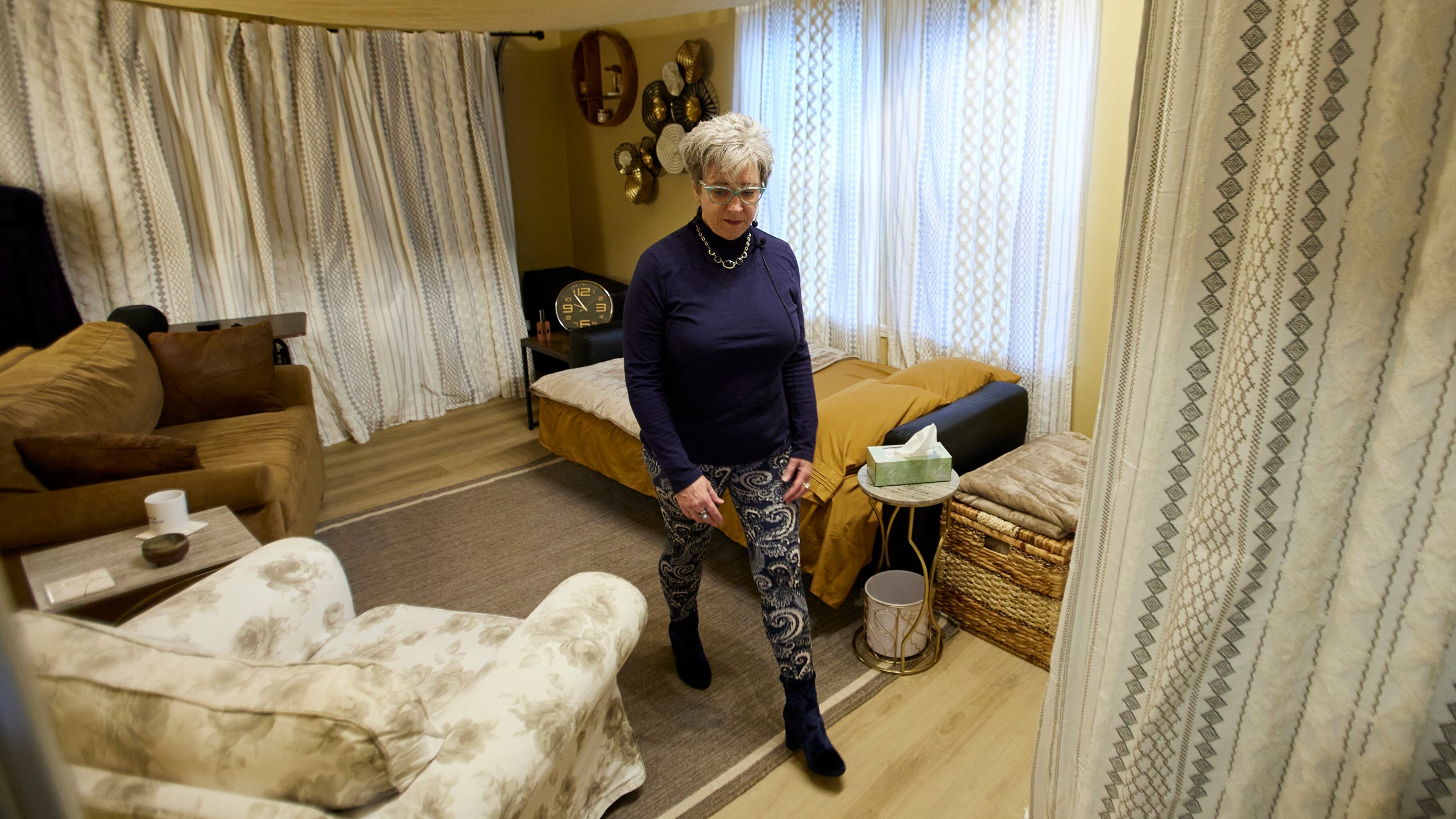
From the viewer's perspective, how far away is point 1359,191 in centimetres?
73

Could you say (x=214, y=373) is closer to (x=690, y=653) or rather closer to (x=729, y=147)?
(x=690, y=653)

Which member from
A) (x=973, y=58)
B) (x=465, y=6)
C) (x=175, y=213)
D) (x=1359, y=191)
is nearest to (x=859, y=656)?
(x=1359, y=191)

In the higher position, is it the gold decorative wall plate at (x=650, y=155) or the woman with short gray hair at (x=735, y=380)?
the gold decorative wall plate at (x=650, y=155)

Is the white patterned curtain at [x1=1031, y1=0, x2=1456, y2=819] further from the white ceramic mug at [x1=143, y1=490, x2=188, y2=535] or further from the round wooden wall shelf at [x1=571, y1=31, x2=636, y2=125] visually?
the round wooden wall shelf at [x1=571, y1=31, x2=636, y2=125]

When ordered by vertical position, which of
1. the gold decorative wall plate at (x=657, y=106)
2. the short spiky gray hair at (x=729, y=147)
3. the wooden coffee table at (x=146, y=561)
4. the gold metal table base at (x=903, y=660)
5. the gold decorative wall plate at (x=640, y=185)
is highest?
the gold decorative wall plate at (x=657, y=106)

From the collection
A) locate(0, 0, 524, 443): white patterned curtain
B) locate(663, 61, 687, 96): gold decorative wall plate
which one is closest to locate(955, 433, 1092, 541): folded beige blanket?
locate(663, 61, 687, 96): gold decorative wall plate

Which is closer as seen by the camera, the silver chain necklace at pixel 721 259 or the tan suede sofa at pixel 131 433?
the silver chain necklace at pixel 721 259

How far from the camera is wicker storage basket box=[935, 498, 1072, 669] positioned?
2074mm

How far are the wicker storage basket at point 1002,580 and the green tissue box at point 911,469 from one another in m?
0.22

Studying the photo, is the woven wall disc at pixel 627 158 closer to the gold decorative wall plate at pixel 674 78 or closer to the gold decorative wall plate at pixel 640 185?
the gold decorative wall plate at pixel 640 185

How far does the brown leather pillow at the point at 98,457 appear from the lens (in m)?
1.83

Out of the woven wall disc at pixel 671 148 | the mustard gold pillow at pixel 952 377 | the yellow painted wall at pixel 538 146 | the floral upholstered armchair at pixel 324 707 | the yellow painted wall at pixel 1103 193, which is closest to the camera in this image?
the floral upholstered armchair at pixel 324 707

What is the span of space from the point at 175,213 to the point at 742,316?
311 centimetres

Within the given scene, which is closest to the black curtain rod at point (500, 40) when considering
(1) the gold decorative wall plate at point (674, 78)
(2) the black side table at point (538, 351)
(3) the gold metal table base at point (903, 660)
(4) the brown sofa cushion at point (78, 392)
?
(1) the gold decorative wall plate at point (674, 78)
